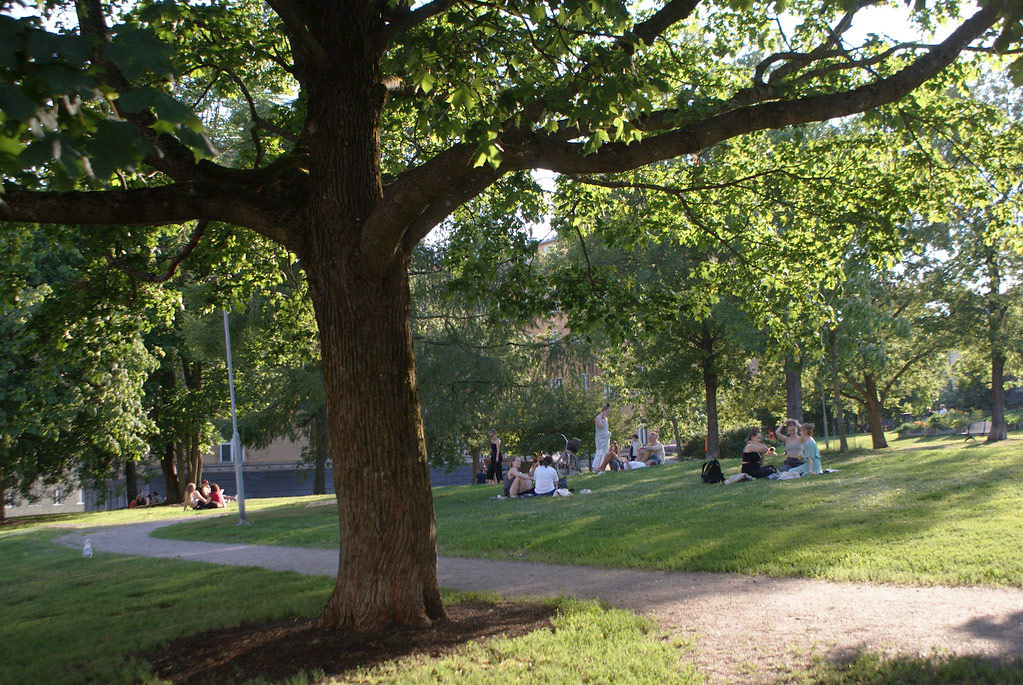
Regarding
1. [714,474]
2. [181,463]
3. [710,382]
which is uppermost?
[710,382]

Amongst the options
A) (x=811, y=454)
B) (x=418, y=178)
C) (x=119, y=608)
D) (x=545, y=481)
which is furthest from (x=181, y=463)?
(x=418, y=178)

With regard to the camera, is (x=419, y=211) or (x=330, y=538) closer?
(x=419, y=211)

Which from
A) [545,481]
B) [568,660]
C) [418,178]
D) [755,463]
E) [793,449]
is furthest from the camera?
[545,481]

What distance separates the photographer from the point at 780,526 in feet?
35.7

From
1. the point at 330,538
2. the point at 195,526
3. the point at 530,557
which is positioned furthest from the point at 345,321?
Result: the point at 195,526

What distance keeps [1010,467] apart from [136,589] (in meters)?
A: 13.8

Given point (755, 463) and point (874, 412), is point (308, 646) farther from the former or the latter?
point (874, 412)

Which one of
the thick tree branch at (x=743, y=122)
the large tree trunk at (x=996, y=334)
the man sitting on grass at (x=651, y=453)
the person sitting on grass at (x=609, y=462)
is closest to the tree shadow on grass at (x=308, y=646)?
the thick tree branch at (x=743, y=122)

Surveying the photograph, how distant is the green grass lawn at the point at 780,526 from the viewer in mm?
8227

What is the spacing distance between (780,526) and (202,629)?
6774mm

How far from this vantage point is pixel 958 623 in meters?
5.90

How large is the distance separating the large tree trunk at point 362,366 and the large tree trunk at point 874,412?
29415mm

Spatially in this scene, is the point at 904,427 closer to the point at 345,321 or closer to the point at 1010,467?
the point at 1010,467

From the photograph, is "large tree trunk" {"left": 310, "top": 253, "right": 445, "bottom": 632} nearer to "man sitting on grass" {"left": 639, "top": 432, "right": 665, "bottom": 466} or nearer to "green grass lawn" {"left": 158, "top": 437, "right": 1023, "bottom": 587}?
"green grass lawn" {"left": 158, "top": 437, "right": 1023, "bottom": 587}
